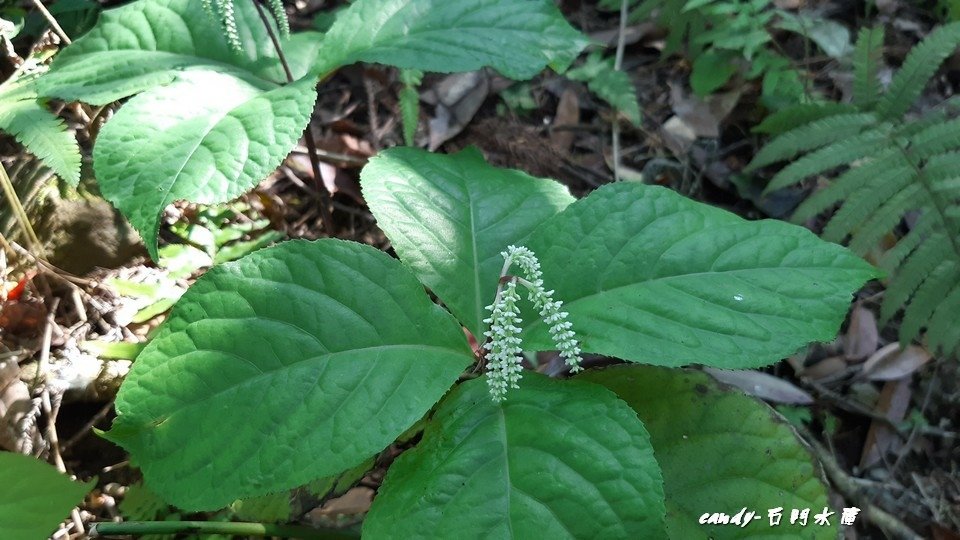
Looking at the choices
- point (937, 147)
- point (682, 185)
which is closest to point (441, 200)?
point (682, 185)

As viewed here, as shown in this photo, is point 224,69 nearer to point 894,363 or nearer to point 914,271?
point 914,271

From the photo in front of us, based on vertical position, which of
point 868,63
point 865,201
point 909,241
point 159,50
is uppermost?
point 159,50

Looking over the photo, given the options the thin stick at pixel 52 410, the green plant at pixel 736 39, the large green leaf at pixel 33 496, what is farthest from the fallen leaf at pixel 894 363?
the thin stick at pixel 52 410

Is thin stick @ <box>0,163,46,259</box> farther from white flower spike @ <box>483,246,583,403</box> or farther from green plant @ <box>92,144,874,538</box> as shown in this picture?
white flower spike @ <box>483,246,583,403</box>

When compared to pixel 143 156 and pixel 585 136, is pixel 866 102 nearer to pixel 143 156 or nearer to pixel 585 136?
pixel 585 136

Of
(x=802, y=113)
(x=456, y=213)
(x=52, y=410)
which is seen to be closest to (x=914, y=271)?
(x=802, y=113)

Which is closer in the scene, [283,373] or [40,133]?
[283,373]

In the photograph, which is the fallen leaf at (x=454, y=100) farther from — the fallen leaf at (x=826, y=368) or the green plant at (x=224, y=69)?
the fallen leaf at (x=826, y=368)

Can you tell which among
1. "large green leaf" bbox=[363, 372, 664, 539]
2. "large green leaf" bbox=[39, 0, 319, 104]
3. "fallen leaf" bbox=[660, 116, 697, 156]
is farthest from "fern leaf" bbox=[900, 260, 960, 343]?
"large green leaf" bbox=[39, 0, 319, 104]
